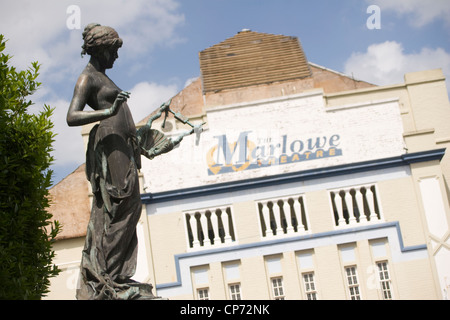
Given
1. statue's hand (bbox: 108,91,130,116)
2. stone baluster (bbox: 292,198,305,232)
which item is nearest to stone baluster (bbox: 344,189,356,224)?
stone baluster (bbox: 292,198,305,232)

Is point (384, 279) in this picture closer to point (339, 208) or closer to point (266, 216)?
point (339, 208)

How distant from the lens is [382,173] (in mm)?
27969

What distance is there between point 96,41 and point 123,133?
878 millimetres

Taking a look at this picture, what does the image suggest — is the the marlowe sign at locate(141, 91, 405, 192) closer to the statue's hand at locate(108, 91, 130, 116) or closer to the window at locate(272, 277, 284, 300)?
the window at locate(272, 277, 284, 300)

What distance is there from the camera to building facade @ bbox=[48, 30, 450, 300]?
2711cm

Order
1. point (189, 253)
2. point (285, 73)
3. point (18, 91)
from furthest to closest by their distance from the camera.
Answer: point (285, 73) → point (189, 253) → point (18, 91)

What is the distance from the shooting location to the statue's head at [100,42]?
21.2ft

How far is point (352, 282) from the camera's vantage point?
27000mm

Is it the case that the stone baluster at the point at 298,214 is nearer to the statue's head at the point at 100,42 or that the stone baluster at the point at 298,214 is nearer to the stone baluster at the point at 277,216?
the stone baluster at the point at 277,216

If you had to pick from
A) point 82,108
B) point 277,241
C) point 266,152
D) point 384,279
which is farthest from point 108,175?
point 266,152

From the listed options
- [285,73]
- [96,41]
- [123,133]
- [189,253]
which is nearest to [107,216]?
[123,133]

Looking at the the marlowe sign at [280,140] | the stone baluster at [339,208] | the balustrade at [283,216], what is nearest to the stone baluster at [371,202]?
the stone baluster at [339,208]

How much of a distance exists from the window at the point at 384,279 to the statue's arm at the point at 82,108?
2232 centimetres
